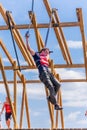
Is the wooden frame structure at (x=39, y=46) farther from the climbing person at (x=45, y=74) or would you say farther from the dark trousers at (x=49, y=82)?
the dark trousers at (x=49, y=82)

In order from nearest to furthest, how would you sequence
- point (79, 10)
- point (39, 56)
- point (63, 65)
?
point (39, 56)
point (79, 10)
point (63, 65)

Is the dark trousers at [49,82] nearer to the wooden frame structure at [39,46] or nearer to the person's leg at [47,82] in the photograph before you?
the person's leg at [47,82]

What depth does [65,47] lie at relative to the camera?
49.8 ft

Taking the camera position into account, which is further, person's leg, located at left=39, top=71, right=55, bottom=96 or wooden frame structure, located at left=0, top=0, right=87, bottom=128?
wooden frame structure, located at left=0, top=0, right=87, bottom=128

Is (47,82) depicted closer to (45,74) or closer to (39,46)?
(45,74)

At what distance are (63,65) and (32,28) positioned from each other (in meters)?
3.10

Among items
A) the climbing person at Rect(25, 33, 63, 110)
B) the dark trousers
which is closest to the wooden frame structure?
the climbing person at Rect(25, 33, 63, 110)

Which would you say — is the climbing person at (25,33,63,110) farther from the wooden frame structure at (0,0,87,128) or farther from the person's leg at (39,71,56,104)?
the wooden frame structure at (0,0,87,128)

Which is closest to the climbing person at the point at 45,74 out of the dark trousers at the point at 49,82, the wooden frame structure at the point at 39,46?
the dark trousers at the point at 49,82

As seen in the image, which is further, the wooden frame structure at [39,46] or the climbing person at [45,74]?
the wooden frame structure at [39,46]

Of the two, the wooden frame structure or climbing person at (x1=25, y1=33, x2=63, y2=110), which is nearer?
climbing person at (x1=25, y1=33, x2=63, y2=110)

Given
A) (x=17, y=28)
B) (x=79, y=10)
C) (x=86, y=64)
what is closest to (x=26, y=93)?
(x=86, y=64)

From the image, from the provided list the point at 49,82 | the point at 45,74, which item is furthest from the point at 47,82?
the point at 45,74

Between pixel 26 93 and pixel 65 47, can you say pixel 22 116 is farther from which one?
pixel 65 47
